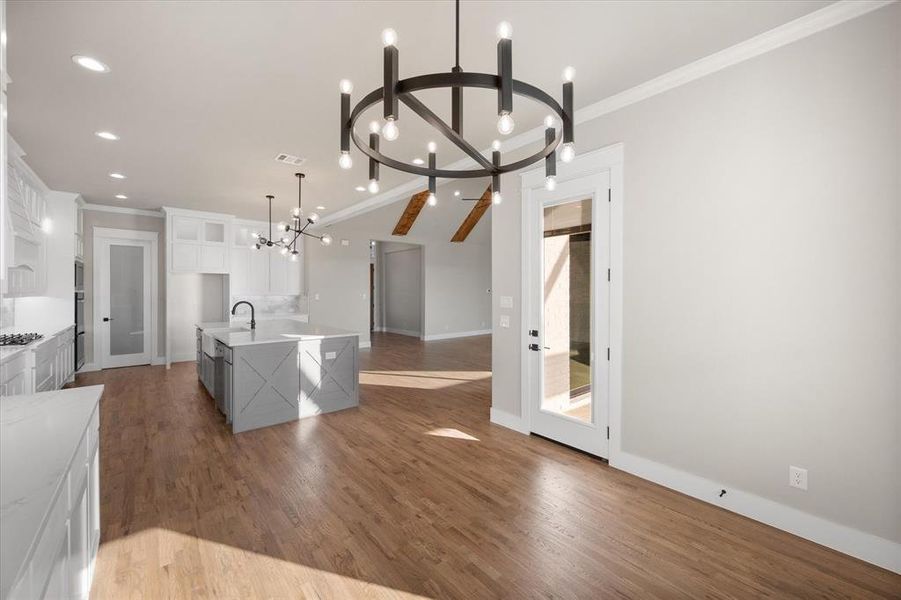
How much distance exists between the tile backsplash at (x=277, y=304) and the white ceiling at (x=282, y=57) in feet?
15.0

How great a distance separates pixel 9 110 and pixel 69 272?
Answer: 3.27 meters

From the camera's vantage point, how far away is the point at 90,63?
2.55 metres

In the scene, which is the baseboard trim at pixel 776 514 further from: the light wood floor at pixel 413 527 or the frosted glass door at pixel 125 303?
the frosted glass door at pixel 125 303

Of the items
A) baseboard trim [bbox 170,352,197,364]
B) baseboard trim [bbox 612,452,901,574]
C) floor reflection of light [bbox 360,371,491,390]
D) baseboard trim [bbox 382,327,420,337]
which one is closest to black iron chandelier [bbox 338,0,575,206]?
baseboard trim [bbox 612,452,901,574]

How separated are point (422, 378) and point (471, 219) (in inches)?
226

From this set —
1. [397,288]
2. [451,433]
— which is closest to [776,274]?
[451,433]

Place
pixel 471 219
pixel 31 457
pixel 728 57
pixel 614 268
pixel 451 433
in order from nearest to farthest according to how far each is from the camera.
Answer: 1. pixel 31 457
2. pixel 728 57
3. pixel 614 268
4. pixel 451 433
5. pixel 471 219

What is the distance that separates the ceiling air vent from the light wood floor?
9.49 ft

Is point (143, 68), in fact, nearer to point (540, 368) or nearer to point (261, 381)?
point (261, 381)

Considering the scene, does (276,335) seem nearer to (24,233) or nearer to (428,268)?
(24,233)

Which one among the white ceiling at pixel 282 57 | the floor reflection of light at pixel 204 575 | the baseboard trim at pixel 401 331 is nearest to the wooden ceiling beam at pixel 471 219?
the baseboard trim at pixel 401 331

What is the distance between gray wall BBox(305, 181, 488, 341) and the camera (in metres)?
9.17

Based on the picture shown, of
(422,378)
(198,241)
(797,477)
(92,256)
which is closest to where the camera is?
(797,477)

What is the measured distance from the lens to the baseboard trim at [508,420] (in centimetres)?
387
